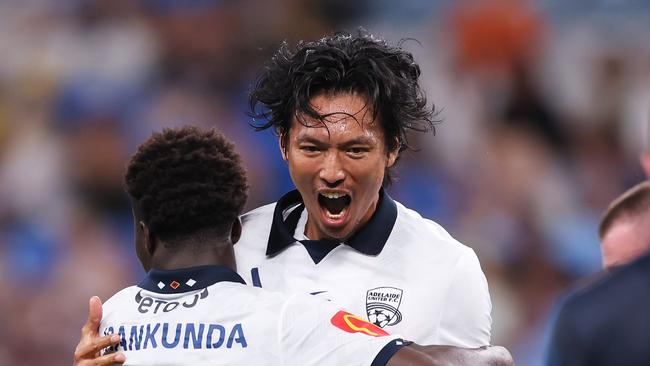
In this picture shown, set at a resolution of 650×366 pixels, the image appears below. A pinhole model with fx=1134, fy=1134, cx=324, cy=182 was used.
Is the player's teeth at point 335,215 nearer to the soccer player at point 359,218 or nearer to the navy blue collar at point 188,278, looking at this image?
the soccer player at point 359,218

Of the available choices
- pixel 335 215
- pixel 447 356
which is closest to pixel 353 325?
pixel 447 356

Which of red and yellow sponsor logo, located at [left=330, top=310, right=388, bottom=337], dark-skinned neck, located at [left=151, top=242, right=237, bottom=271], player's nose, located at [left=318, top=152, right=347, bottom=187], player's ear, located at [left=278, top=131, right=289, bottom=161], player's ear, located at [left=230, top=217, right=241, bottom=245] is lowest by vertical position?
red and yellow sponsor logo, located at [left=330, top=310, right=388, bottom=337]

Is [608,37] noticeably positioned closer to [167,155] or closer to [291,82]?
[291,82]

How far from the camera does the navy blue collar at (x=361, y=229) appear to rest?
3334 millimetres

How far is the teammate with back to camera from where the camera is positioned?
3.19 metres

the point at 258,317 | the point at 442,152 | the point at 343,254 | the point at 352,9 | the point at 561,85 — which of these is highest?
the point at 352,9

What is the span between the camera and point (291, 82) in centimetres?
338

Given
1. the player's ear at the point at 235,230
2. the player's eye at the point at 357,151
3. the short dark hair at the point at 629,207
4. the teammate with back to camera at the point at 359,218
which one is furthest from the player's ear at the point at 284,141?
the short dark hair at the point at 629,207

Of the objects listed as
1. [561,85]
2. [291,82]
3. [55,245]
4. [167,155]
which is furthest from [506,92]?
[167,155]

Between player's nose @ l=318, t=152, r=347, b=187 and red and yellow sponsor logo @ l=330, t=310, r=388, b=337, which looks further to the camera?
player's nose @ l=318, t=152, r=347, b=187

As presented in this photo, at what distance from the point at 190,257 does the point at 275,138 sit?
3484mm

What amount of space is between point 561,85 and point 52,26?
3.32 meters

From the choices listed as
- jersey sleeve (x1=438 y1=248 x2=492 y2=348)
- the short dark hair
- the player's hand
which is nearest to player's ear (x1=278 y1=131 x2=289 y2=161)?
jersey sleeve (x1=438 y1=248 x2=492 y2=348)

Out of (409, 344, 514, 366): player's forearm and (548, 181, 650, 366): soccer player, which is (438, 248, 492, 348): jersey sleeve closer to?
(409, 344, 514, 366): player's forearm
